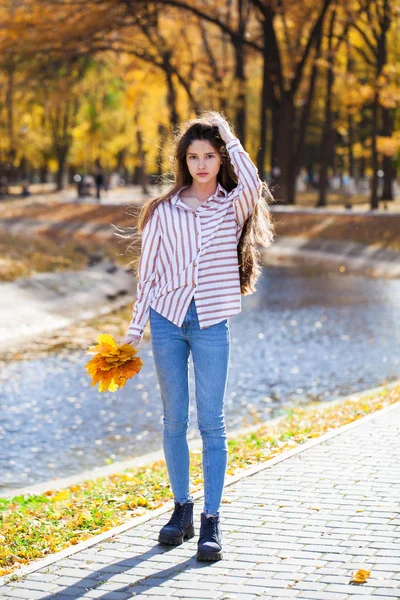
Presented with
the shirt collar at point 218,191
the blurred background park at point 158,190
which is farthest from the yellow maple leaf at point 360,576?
the blurred background park at point 158,190

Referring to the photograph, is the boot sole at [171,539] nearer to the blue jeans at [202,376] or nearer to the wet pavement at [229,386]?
the blue jeans at [202,376]

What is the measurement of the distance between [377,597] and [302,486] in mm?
1980

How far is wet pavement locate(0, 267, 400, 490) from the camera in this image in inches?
456

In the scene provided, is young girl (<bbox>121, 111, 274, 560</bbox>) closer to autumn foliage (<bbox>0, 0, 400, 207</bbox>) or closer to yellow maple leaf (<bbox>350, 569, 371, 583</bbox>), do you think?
yellow maple leaf (<bbox>350, 569, 371, 583</bbox>)

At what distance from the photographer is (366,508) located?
6.27 metres

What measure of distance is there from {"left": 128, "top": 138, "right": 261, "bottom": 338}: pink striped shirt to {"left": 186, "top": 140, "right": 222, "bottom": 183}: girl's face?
96mm

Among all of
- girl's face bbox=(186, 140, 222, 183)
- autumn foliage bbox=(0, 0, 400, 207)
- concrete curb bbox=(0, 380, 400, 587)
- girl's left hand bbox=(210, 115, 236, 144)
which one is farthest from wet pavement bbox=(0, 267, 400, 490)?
autumn foliage bbox=(0, 0, 400, 207)

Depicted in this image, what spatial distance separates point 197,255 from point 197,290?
0.18 m

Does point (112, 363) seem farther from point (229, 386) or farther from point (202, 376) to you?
point (229, 386)

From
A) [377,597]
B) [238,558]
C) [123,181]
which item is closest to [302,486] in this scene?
[238,558]

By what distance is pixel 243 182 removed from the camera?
19.3 ft

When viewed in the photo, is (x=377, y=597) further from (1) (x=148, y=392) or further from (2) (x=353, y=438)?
(1) (x=148, y=392)

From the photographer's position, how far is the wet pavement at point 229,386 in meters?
11.6

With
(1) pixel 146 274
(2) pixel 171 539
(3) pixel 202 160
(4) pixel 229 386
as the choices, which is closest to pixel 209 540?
(2) pixel 171 539
